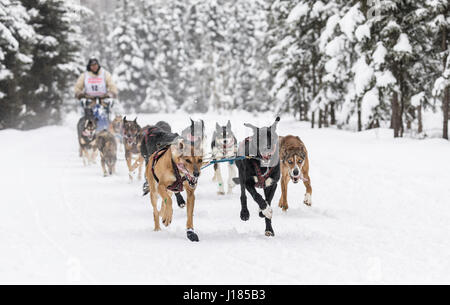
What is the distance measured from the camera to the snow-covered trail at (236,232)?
4.68 metres

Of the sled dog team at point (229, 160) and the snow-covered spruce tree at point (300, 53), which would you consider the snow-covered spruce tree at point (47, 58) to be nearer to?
the snow-covered spruce tree at point (300, 53)

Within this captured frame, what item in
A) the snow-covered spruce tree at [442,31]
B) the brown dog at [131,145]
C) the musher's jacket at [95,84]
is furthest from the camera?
the musher's jacket at [95,84]

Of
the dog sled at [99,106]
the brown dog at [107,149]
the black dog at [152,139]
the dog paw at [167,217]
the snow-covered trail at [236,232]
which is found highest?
the dog sled at [99,106]

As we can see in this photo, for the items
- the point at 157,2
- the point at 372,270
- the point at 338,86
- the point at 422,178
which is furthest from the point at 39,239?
the point at 157,2

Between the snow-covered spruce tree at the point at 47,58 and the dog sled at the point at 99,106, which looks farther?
the snow-covered spruce tree at the point at 47,58

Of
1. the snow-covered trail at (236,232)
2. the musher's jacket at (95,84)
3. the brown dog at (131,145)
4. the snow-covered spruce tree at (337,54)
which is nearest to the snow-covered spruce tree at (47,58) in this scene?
the musher's jacket at (95,84)

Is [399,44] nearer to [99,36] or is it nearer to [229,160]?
[229,160]

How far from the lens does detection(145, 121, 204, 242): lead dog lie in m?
5.59

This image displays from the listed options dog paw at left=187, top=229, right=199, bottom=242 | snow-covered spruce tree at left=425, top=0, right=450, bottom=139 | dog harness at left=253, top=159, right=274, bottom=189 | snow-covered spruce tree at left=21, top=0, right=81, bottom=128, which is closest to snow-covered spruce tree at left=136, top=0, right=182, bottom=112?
snow-covered spruce tree at left=21, top=0, right=81, bottom=128

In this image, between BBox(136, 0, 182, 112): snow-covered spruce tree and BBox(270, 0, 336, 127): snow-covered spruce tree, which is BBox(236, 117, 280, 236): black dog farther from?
BBox(136, 0, 182, 112): snow-covered spruce tree

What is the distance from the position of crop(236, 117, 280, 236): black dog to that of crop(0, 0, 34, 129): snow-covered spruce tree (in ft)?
58.2

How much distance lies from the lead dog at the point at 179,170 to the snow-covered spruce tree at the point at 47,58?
23.1 meters

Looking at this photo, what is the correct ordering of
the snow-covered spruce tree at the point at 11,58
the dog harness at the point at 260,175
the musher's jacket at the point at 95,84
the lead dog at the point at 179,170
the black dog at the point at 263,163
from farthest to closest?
1. the snow-covered spruce tree at the point at 11,58
2. the musher's jacket at the point at 95,84
3. the dog harness at the point at 260,175
4. the black dog at the point at 263,163
5. the lead dog at the point at 179,170

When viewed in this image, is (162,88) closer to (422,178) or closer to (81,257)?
(422,178)
